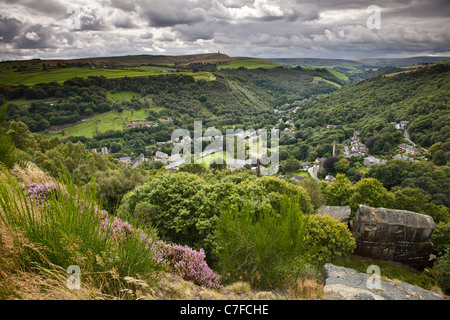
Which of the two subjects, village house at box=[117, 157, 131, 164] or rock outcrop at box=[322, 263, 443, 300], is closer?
rock outcrop at box=[322, 263, 443, 300]

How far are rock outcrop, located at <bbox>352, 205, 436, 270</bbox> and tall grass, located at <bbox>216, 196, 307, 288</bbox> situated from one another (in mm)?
13481

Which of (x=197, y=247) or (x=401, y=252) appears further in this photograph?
(x=401, y=252)

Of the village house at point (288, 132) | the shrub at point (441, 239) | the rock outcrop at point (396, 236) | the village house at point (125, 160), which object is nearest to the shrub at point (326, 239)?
the rock outcrop at point (396, 236)

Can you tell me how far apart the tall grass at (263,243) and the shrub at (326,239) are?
967 cm

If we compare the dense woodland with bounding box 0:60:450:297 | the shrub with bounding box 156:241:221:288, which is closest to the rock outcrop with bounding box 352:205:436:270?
the dense woodland with bounding box 0:60:450:297

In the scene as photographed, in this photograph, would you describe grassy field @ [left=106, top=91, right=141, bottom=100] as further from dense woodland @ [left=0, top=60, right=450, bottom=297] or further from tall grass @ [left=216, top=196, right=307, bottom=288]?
tall grass @ [left=216, top=196, right=307, bottom=288]

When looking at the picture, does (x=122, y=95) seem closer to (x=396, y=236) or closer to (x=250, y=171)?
(x=250, y=171)

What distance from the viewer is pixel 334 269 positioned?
29.4ft

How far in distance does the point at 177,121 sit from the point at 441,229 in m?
90.4

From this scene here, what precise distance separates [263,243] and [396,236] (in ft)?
50.7

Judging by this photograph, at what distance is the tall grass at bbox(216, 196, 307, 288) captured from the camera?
4.64 meters
